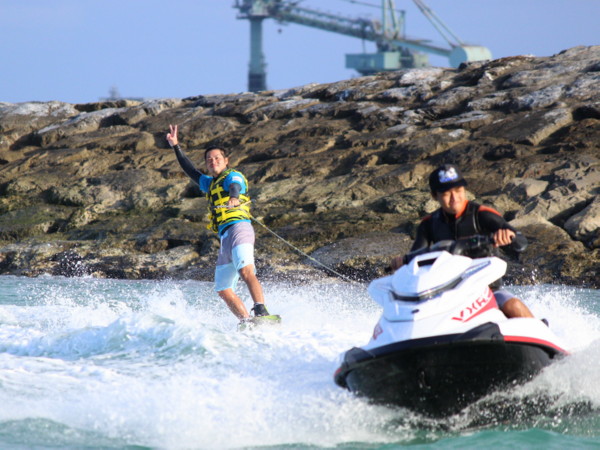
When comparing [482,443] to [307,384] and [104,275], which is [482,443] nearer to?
[307,384]

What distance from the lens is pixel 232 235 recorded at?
24.7 ft

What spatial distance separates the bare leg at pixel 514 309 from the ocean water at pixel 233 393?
0.34 meters

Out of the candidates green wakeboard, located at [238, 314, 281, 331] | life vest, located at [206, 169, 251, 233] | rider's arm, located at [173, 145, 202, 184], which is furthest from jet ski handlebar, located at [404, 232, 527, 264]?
rider's arm, located at [173, 145, 202, 184]

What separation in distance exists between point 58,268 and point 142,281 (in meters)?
2.00

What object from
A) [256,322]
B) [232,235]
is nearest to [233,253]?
[232,235]

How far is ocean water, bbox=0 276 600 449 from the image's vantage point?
14.2 feet

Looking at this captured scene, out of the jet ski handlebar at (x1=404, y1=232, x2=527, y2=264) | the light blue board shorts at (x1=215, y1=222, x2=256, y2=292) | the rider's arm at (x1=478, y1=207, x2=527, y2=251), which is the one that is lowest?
the jet ski handlebar at (x1=404, y1=232, x2=527, y2=264)

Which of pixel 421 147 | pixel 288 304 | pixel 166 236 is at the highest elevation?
pixel 421 147

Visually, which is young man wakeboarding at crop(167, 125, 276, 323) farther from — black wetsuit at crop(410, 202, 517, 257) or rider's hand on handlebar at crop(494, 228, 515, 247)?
rider's hand on handlebar at crop(494, 228, 515, 247)

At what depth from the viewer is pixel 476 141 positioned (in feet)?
55.2

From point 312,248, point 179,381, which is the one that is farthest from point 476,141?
point 179,381

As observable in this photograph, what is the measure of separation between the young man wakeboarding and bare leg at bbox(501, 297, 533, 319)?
→ 10.1ft

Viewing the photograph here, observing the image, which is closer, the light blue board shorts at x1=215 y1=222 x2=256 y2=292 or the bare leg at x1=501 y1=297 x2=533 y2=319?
the bare leg at x1=501 y1=297 x2=533 y2=319

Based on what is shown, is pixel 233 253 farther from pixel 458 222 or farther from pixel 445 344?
pixel 445 344
